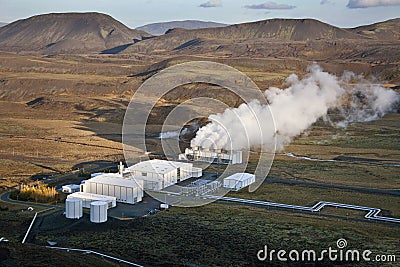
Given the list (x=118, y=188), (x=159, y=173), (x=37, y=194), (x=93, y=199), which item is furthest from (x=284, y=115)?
(x=37, y=194)

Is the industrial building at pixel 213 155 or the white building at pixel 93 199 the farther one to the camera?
the industrial building at pixel 213 155

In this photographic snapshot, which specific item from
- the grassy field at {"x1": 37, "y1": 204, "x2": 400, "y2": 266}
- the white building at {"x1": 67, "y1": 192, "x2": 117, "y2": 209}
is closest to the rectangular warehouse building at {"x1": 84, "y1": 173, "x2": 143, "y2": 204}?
the white building at {"x1": 67, "y1": 192, "x2": 117, "y2": 209}

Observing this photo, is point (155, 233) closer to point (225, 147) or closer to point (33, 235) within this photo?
point (33, 235)

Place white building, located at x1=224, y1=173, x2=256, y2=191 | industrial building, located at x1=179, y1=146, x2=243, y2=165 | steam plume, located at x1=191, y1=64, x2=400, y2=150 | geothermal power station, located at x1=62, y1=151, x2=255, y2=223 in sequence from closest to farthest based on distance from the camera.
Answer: geothermal power station, located at x1=62, y1=151, x2=255, y2=223 < white building, located at x1=224, y1=173, x2=256, y2=191 < industrial building, located at x1=179, y1=146, x2=243, y2=165 < steam plume, located at x1=191, y1=64, x2=400, y2=150

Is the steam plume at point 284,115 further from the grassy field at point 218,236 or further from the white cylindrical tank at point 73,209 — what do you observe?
the white cylindrical tank at point 73,209

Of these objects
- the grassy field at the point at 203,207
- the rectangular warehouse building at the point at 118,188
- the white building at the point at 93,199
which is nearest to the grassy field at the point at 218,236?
the grassy field at the point at 203,207

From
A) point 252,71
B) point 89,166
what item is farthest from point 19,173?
point 252,71

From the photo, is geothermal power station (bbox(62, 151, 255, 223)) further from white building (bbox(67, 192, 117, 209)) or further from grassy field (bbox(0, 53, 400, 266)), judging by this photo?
grassy field (bbox(0, 53, 400, 266))
